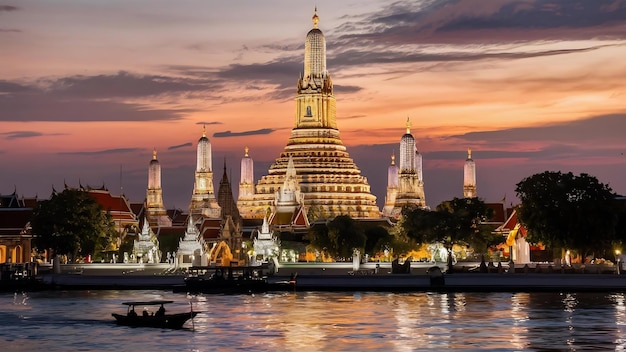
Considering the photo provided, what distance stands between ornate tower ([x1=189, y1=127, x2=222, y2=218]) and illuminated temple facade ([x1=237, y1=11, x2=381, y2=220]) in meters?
5.25

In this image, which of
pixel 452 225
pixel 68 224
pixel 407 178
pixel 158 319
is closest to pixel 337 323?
pixel 158 319

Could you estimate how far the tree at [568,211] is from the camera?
74.9 metres

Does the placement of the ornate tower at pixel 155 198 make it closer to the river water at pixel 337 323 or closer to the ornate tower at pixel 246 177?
the ornate tower at pixel 246 177

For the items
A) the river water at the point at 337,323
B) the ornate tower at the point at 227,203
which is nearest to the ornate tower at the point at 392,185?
the ornate tower at the point at 227,203

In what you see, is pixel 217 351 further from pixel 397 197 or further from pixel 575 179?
pixel 397 197

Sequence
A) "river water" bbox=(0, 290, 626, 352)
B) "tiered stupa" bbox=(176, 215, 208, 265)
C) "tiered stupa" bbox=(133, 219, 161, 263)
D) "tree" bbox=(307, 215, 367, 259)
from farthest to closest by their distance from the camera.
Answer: "tree" bbox=(307, 215, 367, 259)
"tiered stupa" bbox=(133, 219, 161, 263)
"tiered stupa" bbox=(176, 215, 208, 265)
"river water" bbox=(0, 290, 626, 352)

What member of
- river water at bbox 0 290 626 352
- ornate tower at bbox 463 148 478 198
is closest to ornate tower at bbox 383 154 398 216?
ornate tower at bbox 463 148 478 198

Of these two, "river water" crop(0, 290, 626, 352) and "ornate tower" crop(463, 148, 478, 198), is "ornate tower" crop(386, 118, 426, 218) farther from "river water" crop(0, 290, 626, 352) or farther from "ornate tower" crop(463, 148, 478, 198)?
"river water" crop(0, 290, 626, 352)

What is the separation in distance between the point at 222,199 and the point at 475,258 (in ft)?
61.6

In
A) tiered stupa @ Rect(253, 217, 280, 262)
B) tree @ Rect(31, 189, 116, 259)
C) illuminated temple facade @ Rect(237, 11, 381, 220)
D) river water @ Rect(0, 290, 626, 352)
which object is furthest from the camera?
illuminated temple facade @ Rect(237, 11, 381, 220)

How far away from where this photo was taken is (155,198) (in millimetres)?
135375

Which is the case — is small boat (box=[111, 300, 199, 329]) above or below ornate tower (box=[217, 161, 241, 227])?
below

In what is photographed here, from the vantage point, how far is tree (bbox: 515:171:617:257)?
74.9 metres

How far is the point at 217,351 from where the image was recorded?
44156 mm
